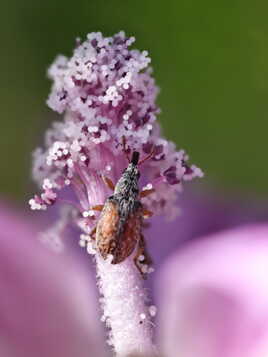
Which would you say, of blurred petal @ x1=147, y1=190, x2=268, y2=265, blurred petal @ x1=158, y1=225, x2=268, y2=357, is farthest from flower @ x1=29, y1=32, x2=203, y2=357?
blurred petal @ x1=147, y1=190, x2=268, y2=265

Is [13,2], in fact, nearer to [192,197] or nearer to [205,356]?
[192,197]

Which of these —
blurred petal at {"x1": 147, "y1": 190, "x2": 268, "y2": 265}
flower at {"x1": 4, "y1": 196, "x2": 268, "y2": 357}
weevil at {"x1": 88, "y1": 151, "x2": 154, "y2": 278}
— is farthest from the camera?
blurred petal at {"x1": 147, "y1": 190, "x2": 268, "y2": 265}

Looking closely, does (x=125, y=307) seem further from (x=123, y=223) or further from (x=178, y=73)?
(x=178, y=73)

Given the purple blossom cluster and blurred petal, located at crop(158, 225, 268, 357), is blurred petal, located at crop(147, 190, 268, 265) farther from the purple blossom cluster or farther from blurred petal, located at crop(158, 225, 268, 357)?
the purple blossom cluster

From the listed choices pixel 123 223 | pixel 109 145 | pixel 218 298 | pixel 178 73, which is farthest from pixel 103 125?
pixel 178 73


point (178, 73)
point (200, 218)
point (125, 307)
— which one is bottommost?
point (125, 307)

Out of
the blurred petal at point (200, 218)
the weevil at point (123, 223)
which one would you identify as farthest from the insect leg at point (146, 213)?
the blurred petal at point (200, 218)

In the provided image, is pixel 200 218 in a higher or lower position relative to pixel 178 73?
lower
